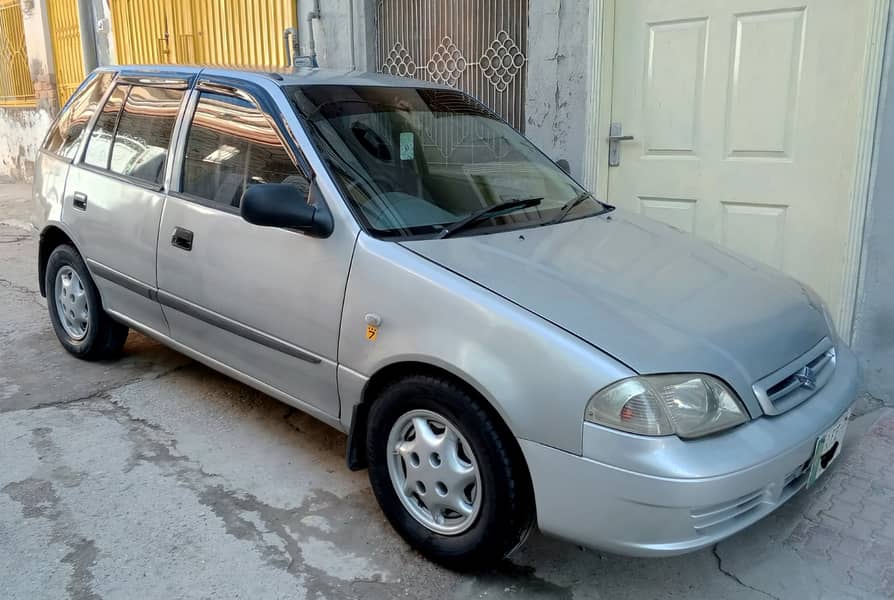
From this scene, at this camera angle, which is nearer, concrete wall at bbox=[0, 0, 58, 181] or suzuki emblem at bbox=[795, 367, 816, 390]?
suzuki emblem at bbox=[795, 367, 816, 390]

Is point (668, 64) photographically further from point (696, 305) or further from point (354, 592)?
point (354, 592)

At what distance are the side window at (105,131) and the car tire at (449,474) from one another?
246 cm

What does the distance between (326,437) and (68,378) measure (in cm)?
176

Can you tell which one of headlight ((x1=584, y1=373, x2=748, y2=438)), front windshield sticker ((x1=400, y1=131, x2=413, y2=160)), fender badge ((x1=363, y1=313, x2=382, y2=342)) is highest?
front windshield sticker ((x1=400, y1=131, x2=413, y2=160))

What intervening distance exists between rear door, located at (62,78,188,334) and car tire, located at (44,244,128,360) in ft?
0.59

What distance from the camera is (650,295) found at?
8.50 ft

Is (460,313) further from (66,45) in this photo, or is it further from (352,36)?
(66,45)

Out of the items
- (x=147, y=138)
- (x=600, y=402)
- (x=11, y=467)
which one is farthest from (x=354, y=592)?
(x=147, y=138)

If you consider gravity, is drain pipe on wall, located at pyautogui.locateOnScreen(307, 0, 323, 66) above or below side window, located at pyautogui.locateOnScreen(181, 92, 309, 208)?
above

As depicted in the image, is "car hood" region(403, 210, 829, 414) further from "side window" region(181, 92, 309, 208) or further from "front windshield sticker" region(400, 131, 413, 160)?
"side window" region(181, 92, 309, 208)

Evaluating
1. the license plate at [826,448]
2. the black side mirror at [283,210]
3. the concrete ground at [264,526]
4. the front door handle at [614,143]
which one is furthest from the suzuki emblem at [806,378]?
the front door handle at [614,143]

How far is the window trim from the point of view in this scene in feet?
10.2

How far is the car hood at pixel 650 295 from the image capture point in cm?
233

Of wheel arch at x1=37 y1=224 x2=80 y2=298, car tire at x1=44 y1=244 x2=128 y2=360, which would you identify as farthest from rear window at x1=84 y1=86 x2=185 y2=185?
car tire at x1=44 y1=244 x2=128 y2=360
